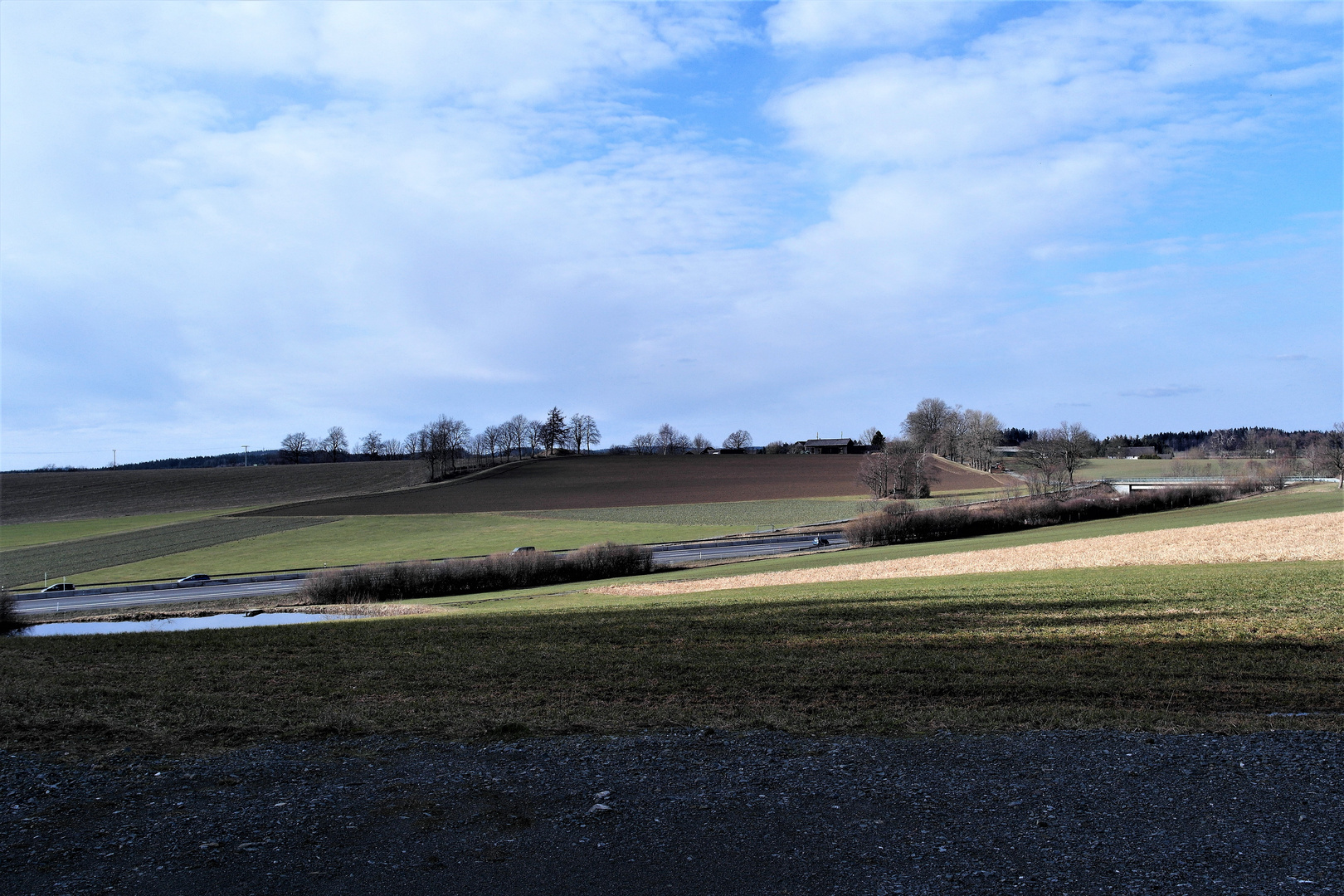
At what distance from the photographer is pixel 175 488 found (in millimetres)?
103125

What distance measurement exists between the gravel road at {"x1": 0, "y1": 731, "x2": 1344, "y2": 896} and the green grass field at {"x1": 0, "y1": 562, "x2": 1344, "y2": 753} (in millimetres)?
989

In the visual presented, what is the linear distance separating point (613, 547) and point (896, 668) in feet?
109

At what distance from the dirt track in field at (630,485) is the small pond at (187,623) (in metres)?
49.4

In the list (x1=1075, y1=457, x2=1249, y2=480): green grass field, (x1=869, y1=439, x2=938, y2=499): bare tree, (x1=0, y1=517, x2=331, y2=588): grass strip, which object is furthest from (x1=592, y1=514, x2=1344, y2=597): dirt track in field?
(x1=1075, y1=457, x2=1249, y2=480): green grass field

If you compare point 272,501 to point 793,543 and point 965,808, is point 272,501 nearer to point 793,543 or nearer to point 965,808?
point 793,543

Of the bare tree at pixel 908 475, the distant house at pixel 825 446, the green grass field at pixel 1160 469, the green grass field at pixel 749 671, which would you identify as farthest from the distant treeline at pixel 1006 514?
the distant house at pixel 825 446

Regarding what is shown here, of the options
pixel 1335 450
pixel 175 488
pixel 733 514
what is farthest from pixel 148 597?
pixel 1335 450

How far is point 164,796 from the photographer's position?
7.09m

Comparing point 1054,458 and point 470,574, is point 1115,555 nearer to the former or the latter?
point 470,574

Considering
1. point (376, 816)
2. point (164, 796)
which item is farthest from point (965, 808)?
point (164, 796)

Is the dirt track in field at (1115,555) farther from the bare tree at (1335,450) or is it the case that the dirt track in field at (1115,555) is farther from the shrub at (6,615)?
the bare tree at (1335,450)

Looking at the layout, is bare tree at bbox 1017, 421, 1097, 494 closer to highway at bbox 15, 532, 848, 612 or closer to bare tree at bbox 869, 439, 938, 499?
bare tree at bbox 869, 439, 938, 499

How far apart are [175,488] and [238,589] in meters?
71.9

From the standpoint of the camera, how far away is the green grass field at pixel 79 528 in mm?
69812
